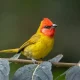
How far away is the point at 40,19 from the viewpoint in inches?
174

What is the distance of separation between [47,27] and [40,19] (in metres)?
2.33

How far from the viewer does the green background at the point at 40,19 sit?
414cm

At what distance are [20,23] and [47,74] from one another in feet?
11.8

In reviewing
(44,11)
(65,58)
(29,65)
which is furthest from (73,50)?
(29,65)

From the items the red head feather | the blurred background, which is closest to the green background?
the blurred background

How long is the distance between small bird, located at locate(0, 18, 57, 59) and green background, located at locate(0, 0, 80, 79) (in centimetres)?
161

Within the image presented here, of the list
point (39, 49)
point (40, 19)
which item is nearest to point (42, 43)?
point (39, 49)

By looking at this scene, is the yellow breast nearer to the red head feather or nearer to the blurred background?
the red head feather

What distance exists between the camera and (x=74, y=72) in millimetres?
1063

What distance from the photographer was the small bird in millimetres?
2015

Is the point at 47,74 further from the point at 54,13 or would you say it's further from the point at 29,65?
the point at 54,13

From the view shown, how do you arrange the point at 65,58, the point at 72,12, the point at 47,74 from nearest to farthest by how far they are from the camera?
the point at 47,74
the point at 65,58
the point at 72,12

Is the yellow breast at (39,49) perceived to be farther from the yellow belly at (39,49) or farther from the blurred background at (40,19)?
the blurred background at (40,19)

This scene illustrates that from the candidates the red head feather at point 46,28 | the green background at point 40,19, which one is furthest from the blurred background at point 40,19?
the red head feather at point 46,28
